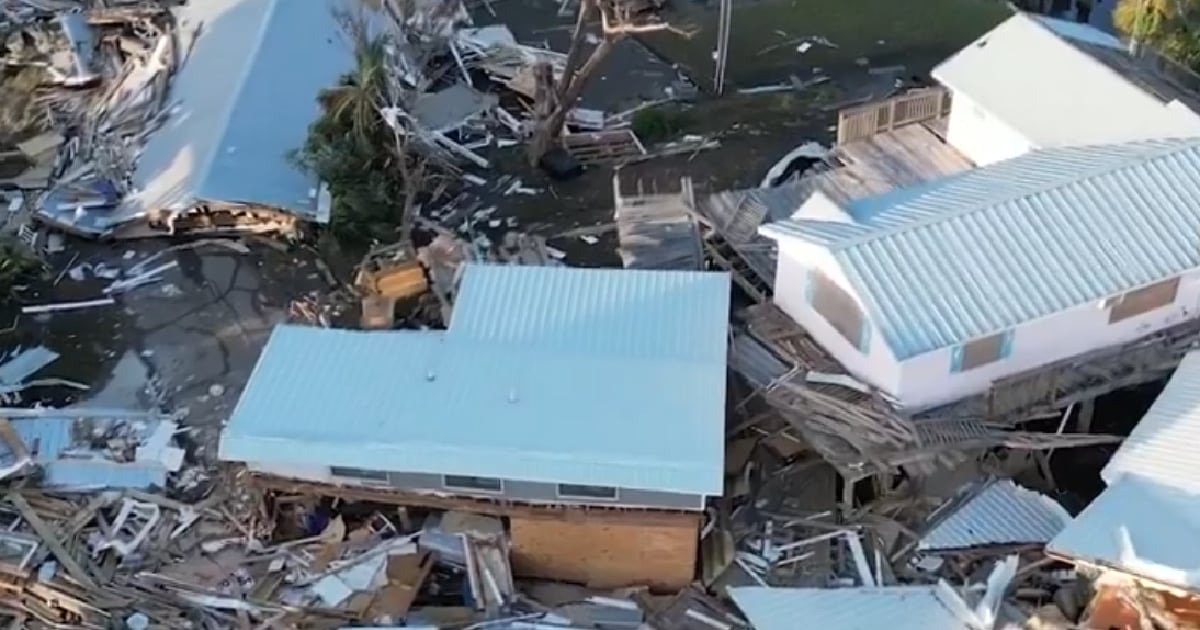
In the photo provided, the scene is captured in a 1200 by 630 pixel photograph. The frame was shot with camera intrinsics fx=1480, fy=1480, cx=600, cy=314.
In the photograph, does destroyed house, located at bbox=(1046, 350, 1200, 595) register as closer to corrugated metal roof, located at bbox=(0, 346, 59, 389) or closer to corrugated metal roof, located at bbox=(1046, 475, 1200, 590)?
corrugated metal roof, located at bbox=(1046, 475, 1200, 590)

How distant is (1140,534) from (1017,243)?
481cm

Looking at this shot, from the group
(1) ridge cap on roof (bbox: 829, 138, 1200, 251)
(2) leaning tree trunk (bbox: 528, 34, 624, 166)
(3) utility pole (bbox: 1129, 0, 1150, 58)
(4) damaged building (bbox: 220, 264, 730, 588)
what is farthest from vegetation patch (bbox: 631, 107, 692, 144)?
(3) utility pole (bbox: 1129, 0, 1150, 58)

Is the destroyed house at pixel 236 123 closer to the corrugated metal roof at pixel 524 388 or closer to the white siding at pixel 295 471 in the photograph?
the corrugated metal roof at pixel 524 388

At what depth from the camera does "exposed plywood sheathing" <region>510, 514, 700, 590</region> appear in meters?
19.4

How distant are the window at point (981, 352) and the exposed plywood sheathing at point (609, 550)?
4399mm

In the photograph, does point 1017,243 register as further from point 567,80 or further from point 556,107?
point 556,107

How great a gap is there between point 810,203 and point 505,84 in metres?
10.0

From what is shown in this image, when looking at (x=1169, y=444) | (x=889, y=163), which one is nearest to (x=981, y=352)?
(x=1169, y=444)

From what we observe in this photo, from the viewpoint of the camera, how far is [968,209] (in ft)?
69.9

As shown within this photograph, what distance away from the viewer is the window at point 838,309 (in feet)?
67.6

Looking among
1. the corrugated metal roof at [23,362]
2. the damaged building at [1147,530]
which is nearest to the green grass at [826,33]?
the damaged building at [1147,530]

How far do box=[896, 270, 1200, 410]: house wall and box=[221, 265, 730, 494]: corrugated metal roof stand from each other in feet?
9.10

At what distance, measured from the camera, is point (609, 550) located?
776 inches

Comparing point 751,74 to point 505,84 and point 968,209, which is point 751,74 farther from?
point 968,209
